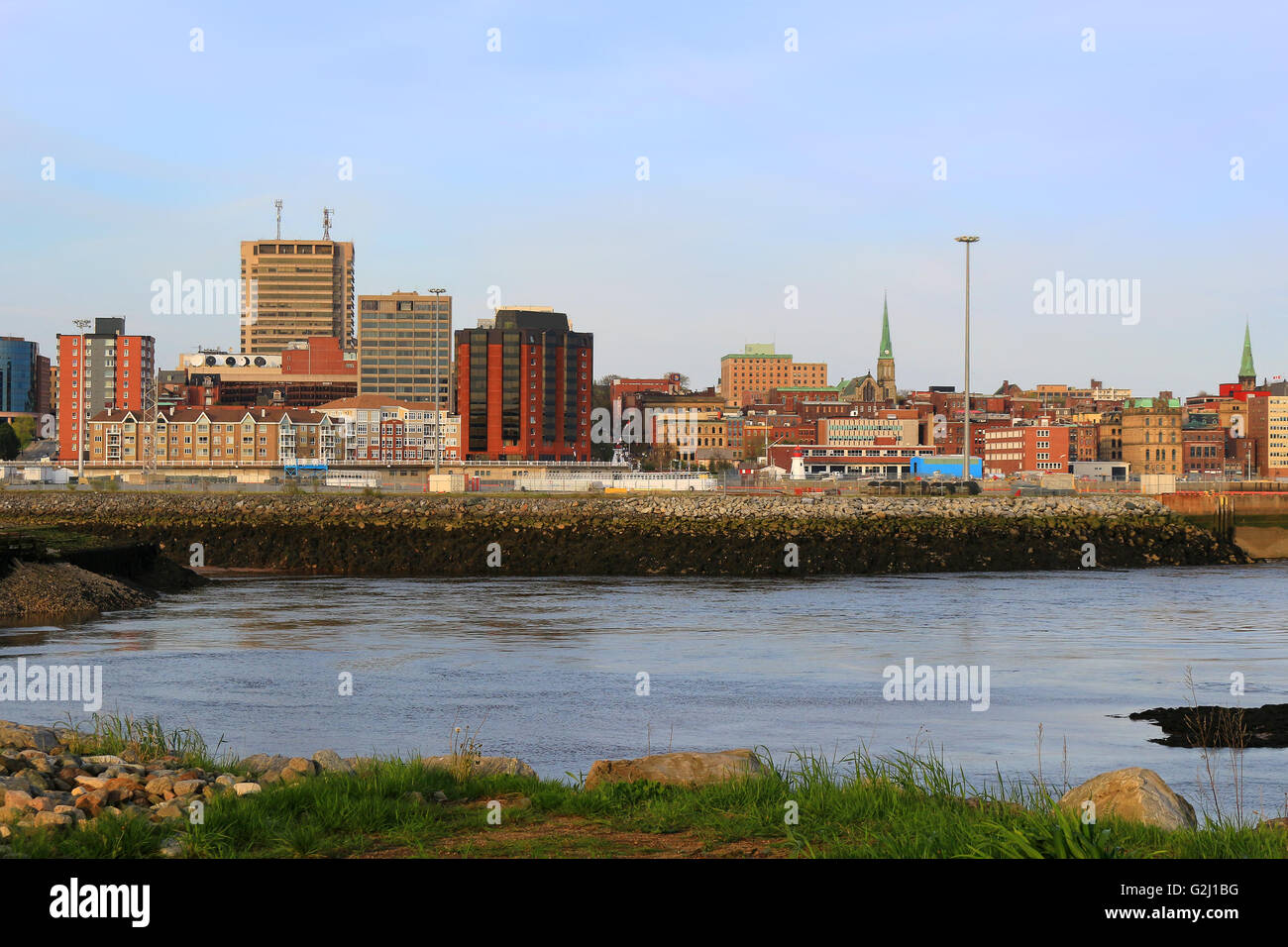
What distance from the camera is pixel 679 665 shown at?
2305cm

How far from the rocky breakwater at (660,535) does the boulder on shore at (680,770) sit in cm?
3287

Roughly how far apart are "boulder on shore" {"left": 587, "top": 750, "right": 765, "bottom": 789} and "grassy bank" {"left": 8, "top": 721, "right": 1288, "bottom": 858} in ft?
1.46

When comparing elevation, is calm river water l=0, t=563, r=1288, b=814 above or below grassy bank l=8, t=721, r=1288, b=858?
below

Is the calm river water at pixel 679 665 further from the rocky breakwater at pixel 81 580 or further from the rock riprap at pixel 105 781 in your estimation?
the rock riprap at pixel 105 781

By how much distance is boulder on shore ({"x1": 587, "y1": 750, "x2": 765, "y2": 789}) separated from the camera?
10922 mm

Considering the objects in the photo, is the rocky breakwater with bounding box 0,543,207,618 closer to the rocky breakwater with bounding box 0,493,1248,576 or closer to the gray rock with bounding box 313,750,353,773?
the rocky breakwater with bounding box 0,493,1248,576

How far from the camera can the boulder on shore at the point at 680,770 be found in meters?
10.9

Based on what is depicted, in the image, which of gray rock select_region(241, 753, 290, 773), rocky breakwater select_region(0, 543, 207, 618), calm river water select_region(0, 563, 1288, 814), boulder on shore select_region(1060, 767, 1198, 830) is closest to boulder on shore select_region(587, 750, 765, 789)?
calm river water select_region(0, 563, 1288, 814)

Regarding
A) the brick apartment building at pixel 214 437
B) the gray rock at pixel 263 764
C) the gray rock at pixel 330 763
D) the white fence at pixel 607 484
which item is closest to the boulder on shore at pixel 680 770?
the gray rock at pixel 330 763

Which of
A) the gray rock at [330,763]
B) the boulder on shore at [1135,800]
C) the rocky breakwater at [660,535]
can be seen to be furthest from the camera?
the rocky breakwater at [660,535]

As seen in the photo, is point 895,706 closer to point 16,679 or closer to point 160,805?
point 160,805
